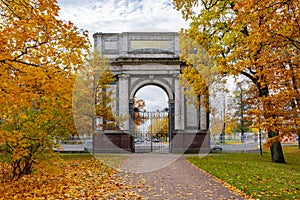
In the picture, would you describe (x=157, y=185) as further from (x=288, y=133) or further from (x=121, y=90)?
(x=121, y=90)

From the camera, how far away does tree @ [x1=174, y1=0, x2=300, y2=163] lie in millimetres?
7801

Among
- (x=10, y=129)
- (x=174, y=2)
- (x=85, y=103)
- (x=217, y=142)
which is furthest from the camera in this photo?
(x=217, y=142)

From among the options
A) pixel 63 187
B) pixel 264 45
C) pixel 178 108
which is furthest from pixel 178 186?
pixel 178 108

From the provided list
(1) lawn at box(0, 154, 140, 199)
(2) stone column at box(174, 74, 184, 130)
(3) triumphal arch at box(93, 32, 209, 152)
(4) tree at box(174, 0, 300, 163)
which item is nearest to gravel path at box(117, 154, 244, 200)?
(1) lawn at box(0, 154, 140, 199)

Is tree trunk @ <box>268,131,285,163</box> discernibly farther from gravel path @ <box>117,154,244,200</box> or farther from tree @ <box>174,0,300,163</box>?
gravel path @ <box>117,154,244,200</box>

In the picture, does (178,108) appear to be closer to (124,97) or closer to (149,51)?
(124,97)

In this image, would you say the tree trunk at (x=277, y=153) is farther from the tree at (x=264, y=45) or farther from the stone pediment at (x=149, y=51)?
the stone pediment at (x=149, y=51)

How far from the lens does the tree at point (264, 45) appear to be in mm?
7801

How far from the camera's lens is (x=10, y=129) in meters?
Answer: 8.27

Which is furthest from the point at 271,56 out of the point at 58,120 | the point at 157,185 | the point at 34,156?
the point at 34,156

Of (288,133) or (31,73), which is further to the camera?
(288,133)

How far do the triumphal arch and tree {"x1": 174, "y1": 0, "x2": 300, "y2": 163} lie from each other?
27.4ft

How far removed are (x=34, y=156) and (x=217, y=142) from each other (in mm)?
23398

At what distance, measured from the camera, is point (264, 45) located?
27.6 ft
